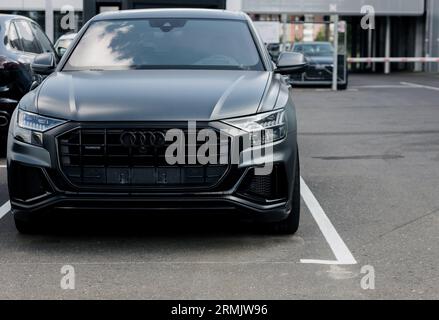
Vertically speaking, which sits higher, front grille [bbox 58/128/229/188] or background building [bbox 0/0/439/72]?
Result: front grille [bbox 58/128/229/188]

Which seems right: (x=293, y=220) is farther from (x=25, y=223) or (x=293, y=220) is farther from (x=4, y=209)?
(x=4, y=209)

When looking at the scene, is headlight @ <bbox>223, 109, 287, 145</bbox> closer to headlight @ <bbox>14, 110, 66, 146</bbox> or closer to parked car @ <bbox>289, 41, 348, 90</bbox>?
headlight @ <bbox>14, 110, 66, 146</bbox>

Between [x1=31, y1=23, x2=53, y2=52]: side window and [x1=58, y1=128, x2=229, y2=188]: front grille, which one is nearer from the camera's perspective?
[x1=58, y1=128, x2=229, y2=188]: front grille

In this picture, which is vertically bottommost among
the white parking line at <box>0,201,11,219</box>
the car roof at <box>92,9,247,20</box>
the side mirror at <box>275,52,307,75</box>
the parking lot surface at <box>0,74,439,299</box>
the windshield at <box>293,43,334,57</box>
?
the windshield at <box>293,43,334,57</box>

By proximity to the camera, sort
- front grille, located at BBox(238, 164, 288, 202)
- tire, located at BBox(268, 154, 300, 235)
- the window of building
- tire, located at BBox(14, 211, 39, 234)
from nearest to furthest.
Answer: front grille, located at BBox(238, 164, 288, 202) < tire, located at BBox(14, 211, 39, 234) < tire, located at BBox(268, 154, 300, 235) < the window of building

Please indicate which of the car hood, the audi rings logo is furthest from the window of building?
the audi rings logo

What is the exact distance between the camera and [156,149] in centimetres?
567

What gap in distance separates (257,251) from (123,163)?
106 centimetres

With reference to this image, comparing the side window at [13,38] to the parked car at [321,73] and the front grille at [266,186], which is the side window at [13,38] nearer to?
the front grille at [266,186]

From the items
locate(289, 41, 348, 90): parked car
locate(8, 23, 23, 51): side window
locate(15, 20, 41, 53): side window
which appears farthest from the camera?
locate(289, 41, 348, 90): parked car

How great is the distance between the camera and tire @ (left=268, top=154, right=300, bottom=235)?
626cm

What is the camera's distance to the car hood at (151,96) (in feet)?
18.9

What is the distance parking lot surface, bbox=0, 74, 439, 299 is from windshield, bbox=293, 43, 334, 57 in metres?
19.3

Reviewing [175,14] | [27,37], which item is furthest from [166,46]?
[27,37]
